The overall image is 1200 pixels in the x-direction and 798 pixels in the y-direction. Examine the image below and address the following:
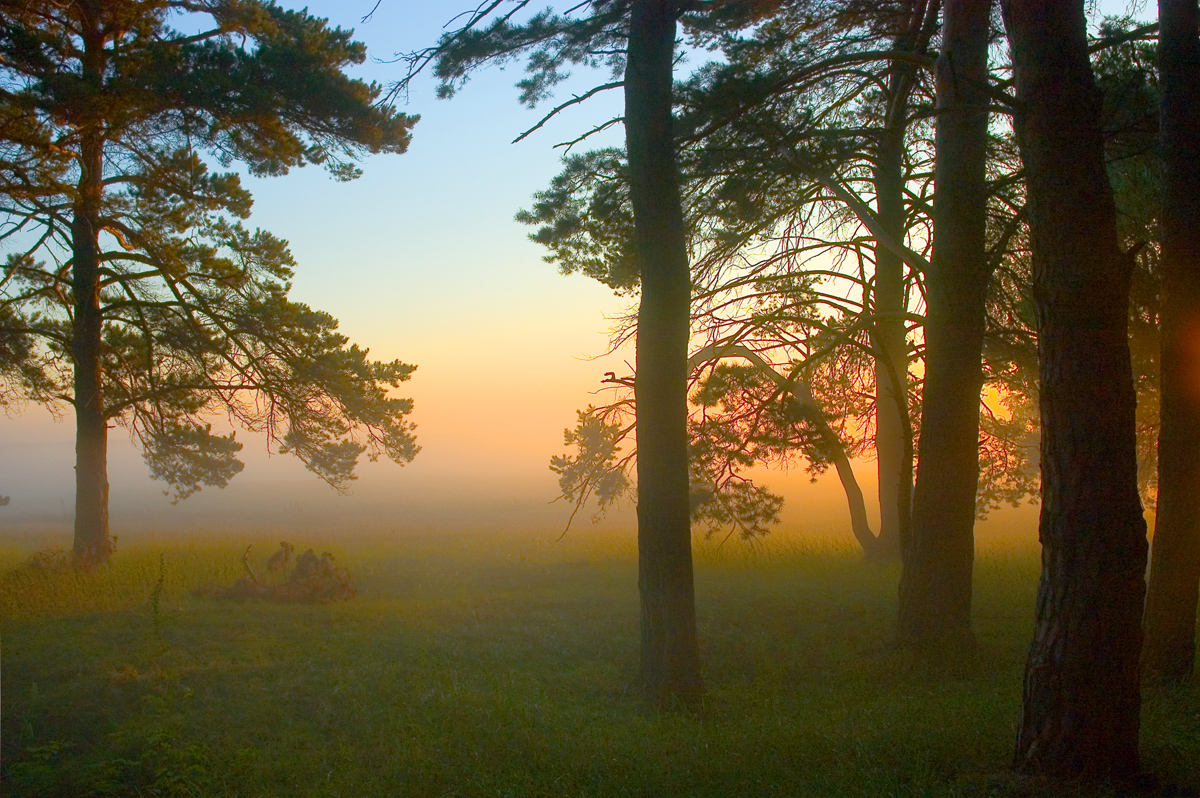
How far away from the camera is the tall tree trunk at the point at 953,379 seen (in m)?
8.52

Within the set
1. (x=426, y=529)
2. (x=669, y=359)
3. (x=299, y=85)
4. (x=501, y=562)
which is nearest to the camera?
(x=669, y=359)

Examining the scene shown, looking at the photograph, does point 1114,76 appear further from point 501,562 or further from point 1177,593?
point 501,562

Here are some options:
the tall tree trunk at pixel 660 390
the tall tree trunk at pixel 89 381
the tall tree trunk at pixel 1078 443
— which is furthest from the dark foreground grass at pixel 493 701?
the tall tree trunk at pixel 89 381

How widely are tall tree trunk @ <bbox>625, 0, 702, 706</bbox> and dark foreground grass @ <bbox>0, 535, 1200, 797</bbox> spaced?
25.2 inches

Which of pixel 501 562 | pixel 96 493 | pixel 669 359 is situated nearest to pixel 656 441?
pixel 669 359

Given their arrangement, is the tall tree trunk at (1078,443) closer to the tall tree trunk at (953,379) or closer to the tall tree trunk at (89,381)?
the tall tree trunk at (953,379)

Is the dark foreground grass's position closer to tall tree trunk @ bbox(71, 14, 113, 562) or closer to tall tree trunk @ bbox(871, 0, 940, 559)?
tall tree trunk @ bbox(71, 14, 113, 562)

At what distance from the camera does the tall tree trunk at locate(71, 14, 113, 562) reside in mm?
14023

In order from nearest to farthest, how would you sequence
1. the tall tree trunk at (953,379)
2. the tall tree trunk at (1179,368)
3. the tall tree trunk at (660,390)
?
the tall tree trunk at (1179,368) < the tall tree trunk at (660,390) < the tall tree trunk at (953,379)

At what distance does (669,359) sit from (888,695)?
12.2ft

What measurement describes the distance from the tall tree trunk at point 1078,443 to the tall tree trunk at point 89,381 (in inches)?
580

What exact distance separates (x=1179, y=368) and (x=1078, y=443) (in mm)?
3205

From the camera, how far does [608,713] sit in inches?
277

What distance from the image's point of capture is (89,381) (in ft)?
46.5
